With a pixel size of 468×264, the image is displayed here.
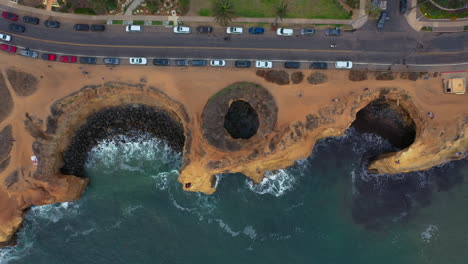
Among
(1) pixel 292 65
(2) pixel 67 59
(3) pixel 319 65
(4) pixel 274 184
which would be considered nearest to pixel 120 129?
(2) pixel 67 59

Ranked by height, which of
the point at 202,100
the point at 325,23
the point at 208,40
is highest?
the point at 325,23

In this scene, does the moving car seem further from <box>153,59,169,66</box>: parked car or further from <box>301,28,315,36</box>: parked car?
<box>301,28,315,36</box>: parked car

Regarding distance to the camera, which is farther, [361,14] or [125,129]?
[125,129]

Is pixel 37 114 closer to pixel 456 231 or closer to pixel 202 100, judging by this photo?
pixel 202 100

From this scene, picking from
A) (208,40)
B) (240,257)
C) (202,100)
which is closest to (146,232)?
(240,257)

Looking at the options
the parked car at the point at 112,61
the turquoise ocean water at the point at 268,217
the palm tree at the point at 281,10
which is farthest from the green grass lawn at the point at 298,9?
the turquoise ocean water at the point at 268,217

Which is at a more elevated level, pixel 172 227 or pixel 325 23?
pixel 325 23
